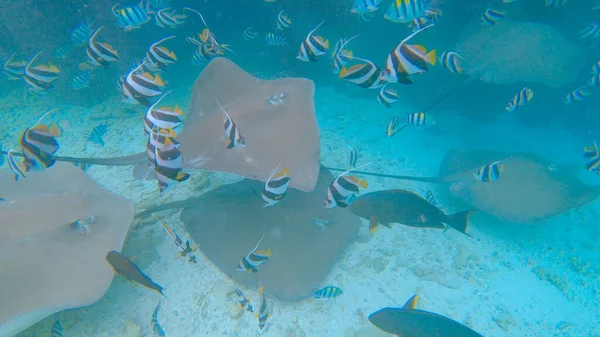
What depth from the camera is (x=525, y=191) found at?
574 cm

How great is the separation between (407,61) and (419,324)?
2.48m

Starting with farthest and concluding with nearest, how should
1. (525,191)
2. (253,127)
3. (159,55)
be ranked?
(525,191), (159,55), (253,127)

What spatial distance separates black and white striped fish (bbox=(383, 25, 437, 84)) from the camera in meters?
2.82

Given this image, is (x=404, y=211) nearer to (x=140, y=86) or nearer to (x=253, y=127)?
(x=253, y=127)

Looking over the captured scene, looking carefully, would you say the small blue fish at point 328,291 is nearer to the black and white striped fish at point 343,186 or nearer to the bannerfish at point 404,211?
the bannerfish at point 404,211

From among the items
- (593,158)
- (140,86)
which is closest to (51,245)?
(140,86)

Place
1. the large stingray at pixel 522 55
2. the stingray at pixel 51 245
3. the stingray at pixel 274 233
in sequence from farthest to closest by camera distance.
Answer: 1. the large stingray at pixel 522 55
2. the stingray at pixel 274 233
3. the stingray at pixel 51 245

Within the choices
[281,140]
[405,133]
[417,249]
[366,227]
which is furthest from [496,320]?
[405,133]

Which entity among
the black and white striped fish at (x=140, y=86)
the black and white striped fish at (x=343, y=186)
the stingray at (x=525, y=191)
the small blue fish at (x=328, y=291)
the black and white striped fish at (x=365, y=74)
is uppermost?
the black and white striped fish at (x=140, y=86)

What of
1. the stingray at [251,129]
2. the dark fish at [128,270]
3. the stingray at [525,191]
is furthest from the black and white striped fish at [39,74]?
the stingray at [525,191]

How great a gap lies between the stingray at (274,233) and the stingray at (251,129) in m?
0.87

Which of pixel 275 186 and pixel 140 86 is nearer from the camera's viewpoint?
pixel 275 186

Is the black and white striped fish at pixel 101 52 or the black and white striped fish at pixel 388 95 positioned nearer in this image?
the black and white striped fish at pixel 101 52

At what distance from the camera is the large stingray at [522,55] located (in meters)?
8.45
